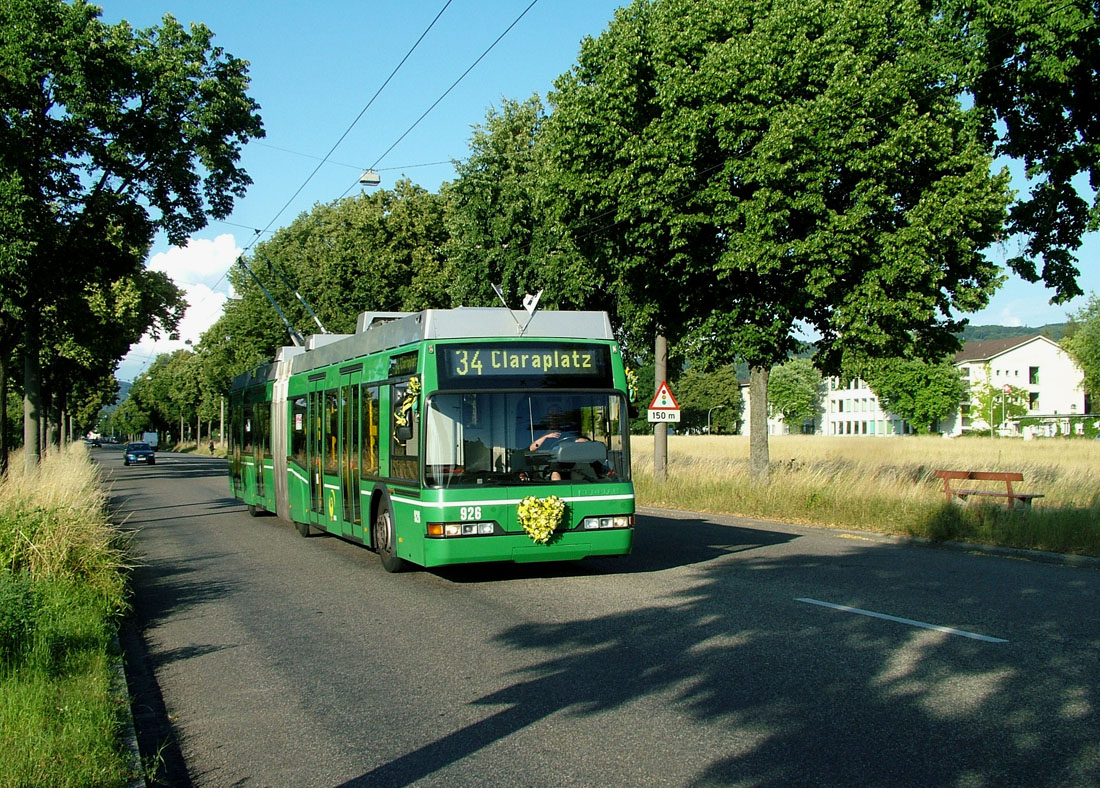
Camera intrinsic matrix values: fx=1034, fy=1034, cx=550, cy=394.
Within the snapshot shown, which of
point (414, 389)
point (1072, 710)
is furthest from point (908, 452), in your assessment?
point (1072, 710)

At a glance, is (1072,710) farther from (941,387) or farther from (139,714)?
(941,387)

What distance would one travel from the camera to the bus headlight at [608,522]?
10.9 metres

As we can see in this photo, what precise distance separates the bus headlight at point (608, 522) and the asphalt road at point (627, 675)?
0.63 metres

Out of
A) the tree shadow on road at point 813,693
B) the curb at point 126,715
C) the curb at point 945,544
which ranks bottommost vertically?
the curb at point 945,544

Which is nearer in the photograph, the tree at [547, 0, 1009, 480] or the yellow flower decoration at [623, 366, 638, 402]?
the yellow flower decoration at [623, 366, 638, 402]

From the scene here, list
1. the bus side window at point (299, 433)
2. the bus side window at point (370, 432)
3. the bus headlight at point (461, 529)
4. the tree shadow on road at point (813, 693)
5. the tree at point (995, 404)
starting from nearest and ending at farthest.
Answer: the tree shadow on road at point (813, 693) → the bus headlight at point (461, 529) → the bus side window at point (370, 432) → the bus side window at point (299, 433) → the tree at point (995, 404)

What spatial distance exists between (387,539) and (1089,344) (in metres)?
82.2

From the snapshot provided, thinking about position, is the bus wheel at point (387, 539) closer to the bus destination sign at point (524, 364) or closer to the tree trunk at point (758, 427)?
the bus destination sign at point (524, 364)

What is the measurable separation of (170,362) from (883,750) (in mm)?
139753

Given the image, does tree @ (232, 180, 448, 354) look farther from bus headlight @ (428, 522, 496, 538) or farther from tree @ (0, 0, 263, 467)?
bus headlight @ (428, 522, 496, 538)

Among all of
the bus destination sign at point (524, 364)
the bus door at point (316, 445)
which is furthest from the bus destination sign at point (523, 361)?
the bus door at point (316, 445)

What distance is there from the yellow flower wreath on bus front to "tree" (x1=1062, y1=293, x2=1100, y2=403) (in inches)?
3168

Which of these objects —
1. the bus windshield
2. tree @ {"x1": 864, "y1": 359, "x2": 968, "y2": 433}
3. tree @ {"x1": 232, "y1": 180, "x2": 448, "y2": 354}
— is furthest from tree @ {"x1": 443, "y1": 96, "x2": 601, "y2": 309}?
tree @ {"x1": 864, "y1": 359, "x2": 968, "y2": 433}

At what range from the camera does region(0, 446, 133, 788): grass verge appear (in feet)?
15.7
